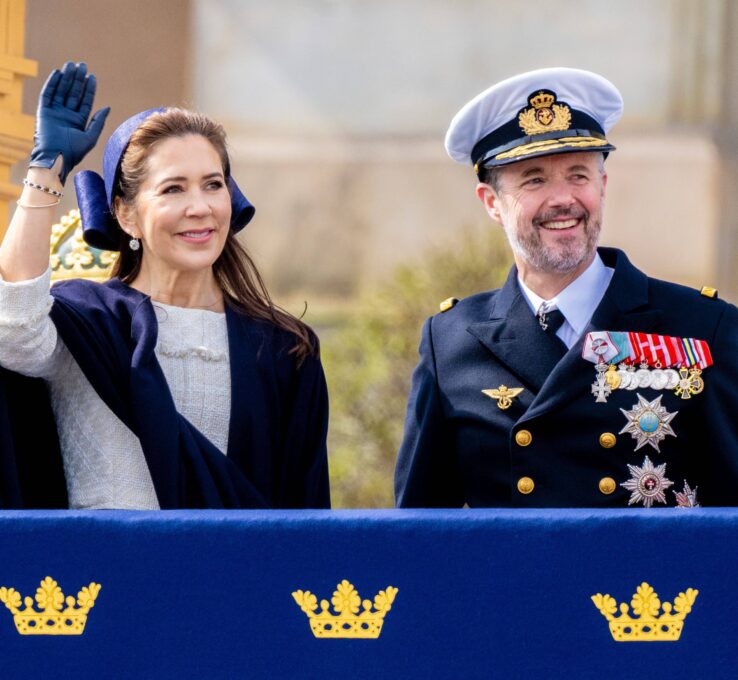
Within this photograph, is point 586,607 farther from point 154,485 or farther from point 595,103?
point 595,103

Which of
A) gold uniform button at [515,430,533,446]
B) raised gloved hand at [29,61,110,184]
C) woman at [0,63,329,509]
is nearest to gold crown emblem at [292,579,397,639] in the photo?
woman at [0,63,329,509]

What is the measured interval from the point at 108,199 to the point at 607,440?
1.11m

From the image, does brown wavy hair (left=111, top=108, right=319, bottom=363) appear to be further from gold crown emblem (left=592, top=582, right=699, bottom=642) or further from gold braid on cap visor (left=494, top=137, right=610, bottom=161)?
gold crown emblem (left=592, top=582, right=699, bottom=642)

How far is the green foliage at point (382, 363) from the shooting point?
390 inches

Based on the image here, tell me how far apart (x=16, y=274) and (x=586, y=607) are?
4.00 ft

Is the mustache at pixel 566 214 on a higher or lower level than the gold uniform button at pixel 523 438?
higher

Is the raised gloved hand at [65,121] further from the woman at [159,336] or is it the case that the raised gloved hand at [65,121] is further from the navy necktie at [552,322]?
the navy necktie at [552,322]

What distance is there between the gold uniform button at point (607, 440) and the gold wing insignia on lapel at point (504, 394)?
0.21 m

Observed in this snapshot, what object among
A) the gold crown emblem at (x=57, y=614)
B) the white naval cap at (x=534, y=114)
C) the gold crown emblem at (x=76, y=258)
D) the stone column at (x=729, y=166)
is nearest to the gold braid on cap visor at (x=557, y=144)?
the white naval cap at (x=534, y=114)

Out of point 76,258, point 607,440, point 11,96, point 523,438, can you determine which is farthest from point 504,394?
point 11,96

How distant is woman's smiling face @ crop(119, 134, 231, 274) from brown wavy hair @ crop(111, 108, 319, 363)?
0.02 meters

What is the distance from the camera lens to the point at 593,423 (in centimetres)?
301

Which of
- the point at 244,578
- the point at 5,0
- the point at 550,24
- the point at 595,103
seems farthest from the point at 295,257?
the point at 244,578

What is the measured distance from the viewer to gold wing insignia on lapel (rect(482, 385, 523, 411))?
10.1 feet
